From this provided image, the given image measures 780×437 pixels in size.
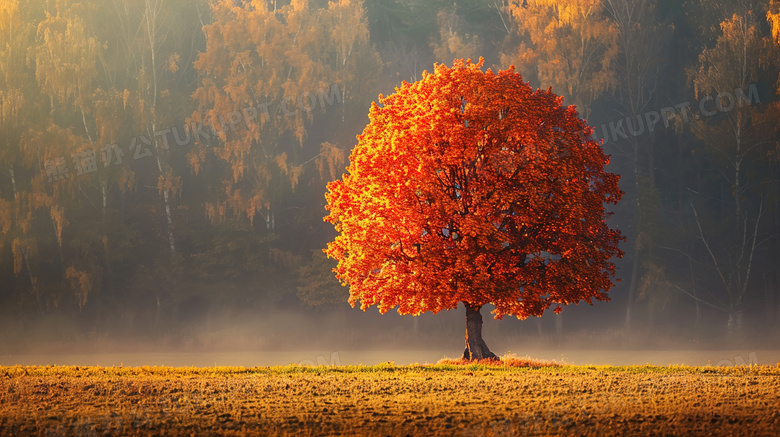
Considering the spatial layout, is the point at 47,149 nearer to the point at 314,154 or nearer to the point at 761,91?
the point at 314,154

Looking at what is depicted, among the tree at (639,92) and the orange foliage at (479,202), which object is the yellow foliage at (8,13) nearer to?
the orange foliage at (479,202)

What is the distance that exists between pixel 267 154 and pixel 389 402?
3287cm

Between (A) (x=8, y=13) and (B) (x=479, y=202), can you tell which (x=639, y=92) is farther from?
(A) (x=8, y=13)

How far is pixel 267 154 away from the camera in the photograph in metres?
50.0

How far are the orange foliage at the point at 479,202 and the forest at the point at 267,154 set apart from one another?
64.4 ft

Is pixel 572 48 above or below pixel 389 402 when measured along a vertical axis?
above

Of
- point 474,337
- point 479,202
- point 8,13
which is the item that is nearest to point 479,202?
point 479,202

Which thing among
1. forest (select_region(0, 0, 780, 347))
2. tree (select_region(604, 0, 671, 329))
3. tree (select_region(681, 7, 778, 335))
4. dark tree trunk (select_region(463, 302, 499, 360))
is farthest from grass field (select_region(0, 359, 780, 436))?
tree (select_region(604, 0, 671, 329))

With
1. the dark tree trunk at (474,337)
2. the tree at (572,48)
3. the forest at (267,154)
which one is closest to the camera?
the dark tree trunk at (474,337)

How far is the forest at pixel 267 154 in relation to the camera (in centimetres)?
4500

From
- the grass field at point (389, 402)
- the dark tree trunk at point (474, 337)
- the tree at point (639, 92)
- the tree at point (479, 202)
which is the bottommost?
the grass field at point (389, 402)

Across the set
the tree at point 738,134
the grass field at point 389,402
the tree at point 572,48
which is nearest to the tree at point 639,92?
the tree at point 572,48

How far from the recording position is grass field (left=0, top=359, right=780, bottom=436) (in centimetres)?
1577

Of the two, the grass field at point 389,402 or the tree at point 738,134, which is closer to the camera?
the grass field at point 389,402
